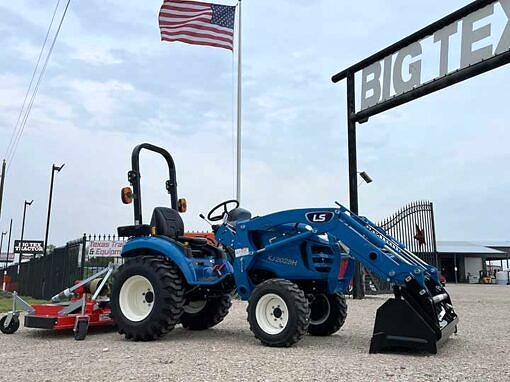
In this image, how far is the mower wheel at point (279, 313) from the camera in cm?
600

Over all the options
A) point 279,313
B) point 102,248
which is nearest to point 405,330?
point 279,313

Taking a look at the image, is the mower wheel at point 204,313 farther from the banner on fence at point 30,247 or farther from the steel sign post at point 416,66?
the banner on fence at point 30,247

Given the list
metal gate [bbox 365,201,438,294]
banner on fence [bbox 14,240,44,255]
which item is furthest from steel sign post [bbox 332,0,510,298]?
banner on fence [bbox 14,240,44,255]

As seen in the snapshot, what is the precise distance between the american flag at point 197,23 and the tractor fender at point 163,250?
32.3 ft

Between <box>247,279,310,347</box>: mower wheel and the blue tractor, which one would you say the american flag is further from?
<box>247,279,310,347</box>: mower wheel

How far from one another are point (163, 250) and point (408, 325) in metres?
3.30

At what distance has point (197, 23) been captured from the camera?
1614cm

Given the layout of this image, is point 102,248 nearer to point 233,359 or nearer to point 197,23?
point 197,23

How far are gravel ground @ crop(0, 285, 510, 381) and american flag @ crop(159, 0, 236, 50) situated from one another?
1058 centimetres

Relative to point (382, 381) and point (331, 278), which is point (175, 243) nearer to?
point (331, 278)

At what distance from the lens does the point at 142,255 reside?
291 inches

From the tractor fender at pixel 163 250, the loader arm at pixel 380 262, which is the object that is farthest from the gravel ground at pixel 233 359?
the tractor fender at pixel 163 250

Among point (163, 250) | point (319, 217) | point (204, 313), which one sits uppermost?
point (319, 217)

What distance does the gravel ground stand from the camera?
4605 millimetres
